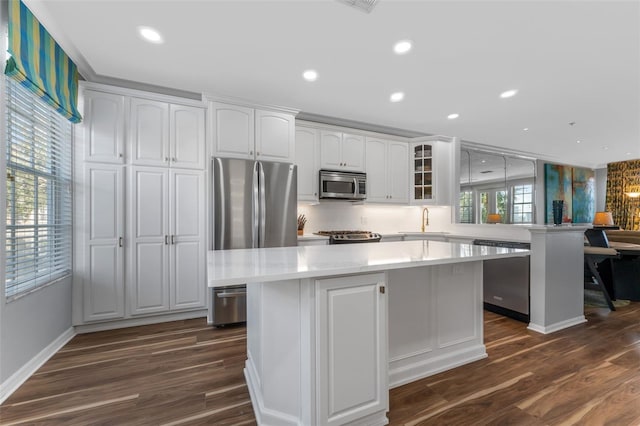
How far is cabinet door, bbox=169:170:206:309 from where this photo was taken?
3.14 metres

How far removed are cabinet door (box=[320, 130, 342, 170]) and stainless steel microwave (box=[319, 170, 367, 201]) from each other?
0.39 ft

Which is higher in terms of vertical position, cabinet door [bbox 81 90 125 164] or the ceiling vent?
the ceiling vent

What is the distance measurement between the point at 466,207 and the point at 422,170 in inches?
51.7

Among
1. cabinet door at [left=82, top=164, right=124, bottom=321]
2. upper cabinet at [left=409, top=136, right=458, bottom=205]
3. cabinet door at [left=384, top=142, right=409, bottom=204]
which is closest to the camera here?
cabinet door at [left=82, top=164, right=124, bottom=321]

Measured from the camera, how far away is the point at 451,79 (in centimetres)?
295

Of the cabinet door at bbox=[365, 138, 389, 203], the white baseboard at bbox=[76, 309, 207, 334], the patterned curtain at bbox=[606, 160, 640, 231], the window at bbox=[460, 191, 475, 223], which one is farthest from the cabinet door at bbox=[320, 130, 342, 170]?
the patterned curtain at bbox=[606, 160, 640, 231]

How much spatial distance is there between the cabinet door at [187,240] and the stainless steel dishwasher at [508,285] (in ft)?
11.1

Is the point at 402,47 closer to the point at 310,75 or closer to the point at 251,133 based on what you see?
the point at 310,75

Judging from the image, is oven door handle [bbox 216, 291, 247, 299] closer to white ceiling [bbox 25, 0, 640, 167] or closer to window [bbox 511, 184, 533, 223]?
white ceiling [bbox 25, 0, 640, 167]

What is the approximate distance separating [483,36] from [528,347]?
2629 millimetres

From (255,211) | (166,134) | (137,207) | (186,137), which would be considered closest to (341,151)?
(255,211)

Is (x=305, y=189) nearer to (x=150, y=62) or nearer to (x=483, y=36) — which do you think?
(x=150, y=62)

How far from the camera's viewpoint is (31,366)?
210cm

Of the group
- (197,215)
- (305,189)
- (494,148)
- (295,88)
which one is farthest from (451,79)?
(494,148)
